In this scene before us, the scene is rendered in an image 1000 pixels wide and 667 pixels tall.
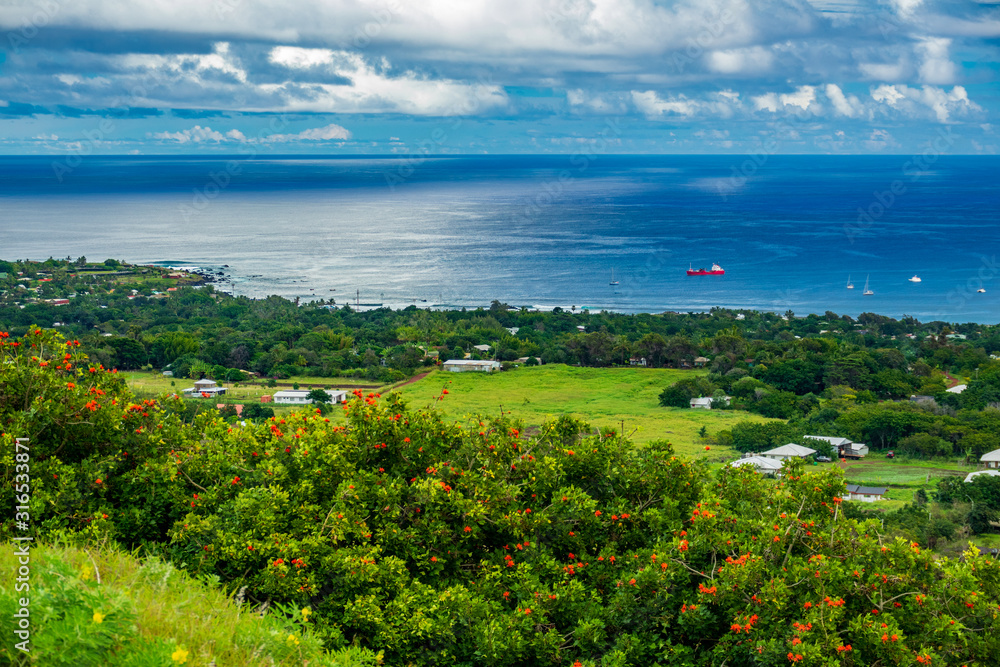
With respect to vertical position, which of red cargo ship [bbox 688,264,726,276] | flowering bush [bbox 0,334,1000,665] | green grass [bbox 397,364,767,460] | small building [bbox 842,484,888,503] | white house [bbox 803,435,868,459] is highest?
red cargo ship [bbox 688,264,726,276]

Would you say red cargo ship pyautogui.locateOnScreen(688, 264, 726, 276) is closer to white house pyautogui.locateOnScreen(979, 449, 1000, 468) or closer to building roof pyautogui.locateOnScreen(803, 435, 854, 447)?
building roof pyautogui.locateOnScreen(803, 435, 854, 447)

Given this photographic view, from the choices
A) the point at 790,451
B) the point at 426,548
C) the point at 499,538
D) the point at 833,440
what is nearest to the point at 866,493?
the point at 790,451

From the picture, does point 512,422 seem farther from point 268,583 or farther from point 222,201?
point 222,201

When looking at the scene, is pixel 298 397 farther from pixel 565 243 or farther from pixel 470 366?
pixel 565 243

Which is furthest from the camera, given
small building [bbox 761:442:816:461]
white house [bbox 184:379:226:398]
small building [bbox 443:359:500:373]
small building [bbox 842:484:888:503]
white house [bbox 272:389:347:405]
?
small building [bbox 443:359:500:373]

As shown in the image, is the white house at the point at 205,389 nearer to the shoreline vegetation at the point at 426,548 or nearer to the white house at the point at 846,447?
the white house at the point at 846,447

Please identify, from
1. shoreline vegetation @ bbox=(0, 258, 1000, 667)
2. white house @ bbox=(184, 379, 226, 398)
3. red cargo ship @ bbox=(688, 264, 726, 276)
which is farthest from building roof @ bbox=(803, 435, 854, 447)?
red cargo ship @ bbox=(688, 264, 726, 276)
